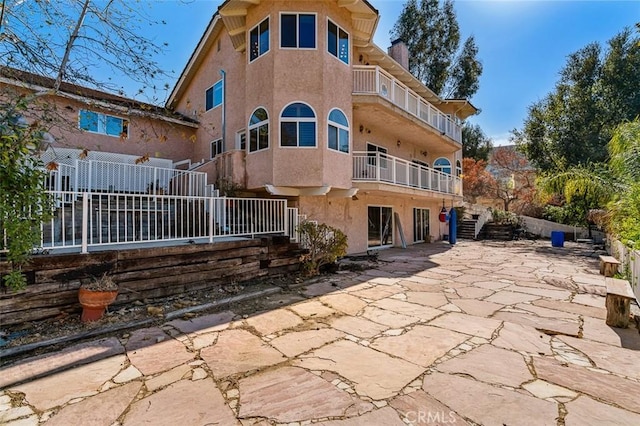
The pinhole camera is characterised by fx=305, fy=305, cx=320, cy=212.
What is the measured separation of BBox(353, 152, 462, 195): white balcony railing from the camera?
38.3 feet

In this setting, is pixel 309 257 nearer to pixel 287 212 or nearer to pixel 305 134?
pixel 287 212

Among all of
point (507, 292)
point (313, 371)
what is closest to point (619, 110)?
point (507, 292)

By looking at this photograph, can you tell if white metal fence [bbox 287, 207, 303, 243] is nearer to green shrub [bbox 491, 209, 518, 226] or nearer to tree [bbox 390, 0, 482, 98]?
green shrub [bbox 491, 209, 518, 226]

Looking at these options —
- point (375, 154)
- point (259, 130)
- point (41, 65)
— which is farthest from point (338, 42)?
point (41, 65)

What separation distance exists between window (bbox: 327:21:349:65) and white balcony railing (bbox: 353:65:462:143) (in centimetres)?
71

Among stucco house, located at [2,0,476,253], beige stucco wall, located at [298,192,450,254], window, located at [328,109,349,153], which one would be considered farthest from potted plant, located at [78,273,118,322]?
window, located at [328,109,349,153]

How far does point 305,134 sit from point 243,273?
500 cm

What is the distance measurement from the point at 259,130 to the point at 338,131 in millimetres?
2749

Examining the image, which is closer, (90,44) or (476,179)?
(90,44)

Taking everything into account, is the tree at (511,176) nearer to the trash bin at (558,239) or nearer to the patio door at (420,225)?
the trash bin at (558,239)

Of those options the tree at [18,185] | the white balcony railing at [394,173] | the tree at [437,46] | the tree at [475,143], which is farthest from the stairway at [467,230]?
the tree at [18,185]

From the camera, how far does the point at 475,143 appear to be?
3020 cm

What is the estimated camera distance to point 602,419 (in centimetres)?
264

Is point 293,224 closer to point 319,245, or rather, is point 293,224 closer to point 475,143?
point 319,245
